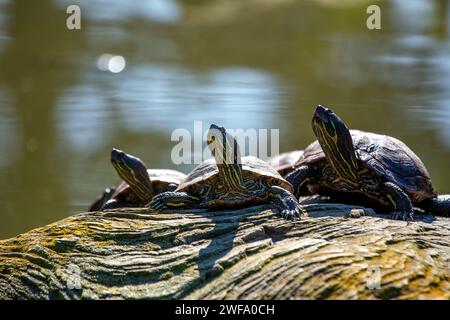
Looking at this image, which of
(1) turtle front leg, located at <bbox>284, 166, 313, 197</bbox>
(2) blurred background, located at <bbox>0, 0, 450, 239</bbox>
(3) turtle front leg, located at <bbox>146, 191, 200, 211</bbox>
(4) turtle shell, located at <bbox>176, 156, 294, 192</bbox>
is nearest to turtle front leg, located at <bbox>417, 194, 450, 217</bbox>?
(1) turtle front leg, located at <bbox>284, 166, 313, 197</bbox>

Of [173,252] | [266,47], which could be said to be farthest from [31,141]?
[173,252]

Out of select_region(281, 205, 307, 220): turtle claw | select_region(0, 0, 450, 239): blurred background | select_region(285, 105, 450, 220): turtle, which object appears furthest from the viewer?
select_region(0, 0, 450, 239): blurred background

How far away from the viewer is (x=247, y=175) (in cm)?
420

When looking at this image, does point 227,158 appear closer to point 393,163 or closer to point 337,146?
point 337,146

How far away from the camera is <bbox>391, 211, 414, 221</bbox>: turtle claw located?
405 centimetres

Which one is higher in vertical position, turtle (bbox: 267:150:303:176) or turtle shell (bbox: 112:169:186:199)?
turtle (bbox: 267:150:303:176)

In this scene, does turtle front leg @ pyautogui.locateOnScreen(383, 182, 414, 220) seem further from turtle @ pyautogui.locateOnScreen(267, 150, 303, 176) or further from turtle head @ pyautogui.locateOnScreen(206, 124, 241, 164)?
turtle @ pyautogui.locateOnScreen(267, 150, 303, 176)

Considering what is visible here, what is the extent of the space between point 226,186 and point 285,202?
40cm

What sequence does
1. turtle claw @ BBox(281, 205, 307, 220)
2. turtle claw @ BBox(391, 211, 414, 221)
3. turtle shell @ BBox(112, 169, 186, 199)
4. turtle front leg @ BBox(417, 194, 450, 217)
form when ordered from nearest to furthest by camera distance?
turtle claw @ BBox(281, 205, 307, 220), turtle claw @ BBox(391, 211, 414, 221), turtle front leg @ BBox(417, 194, 450, 217), turtle shell @ BBox(112, 169, 186, 199)

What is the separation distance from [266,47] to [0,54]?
476 cm

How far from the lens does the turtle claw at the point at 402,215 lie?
4.05 meters

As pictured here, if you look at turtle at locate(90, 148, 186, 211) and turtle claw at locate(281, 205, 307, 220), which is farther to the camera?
turtle at locate(90, 148, 186, 211)

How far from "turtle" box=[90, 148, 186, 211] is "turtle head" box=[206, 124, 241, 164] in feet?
3.25
